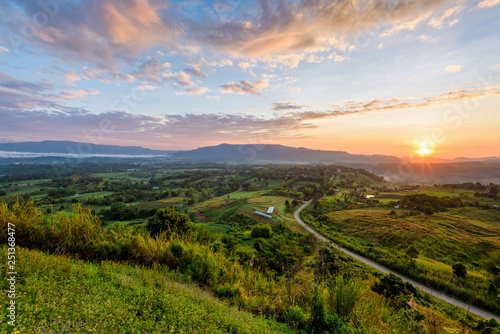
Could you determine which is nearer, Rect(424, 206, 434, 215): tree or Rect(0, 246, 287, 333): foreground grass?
Rect(0, 246, 287, 333): foreground grass

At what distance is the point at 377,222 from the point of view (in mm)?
50531

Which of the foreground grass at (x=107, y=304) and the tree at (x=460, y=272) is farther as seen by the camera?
the tree at (x=460, y=272)

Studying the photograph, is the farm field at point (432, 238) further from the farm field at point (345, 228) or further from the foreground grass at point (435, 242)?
the farm field at point (345, 228)

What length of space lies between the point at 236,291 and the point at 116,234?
5133mm

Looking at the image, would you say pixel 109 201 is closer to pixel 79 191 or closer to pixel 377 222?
pixel 79 191

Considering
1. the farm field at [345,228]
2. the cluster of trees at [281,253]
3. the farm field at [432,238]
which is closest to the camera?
the cluster of trees at [281,253]

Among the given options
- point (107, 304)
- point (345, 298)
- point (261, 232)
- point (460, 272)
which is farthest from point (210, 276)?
point (460, 272)

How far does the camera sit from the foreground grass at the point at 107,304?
320cm

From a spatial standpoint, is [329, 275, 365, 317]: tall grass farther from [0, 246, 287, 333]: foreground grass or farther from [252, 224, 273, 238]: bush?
[252, 224, 273, 238]: bush

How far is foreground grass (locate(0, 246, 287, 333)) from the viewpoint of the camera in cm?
320

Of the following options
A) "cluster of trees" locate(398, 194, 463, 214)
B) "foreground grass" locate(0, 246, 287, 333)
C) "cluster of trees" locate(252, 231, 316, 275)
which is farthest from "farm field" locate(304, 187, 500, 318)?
"foreground grass" locate(0, 246, 287, 333)

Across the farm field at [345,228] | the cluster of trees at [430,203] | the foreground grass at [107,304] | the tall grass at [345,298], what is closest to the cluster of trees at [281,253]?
the farm field at [345,228]

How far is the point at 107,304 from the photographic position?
3.76 m

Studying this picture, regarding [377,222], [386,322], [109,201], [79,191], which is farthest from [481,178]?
[79,191]
